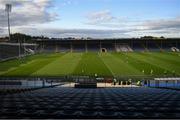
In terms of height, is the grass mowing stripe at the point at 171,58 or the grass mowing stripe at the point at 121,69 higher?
the grass mowing stripe at the point at 171,58

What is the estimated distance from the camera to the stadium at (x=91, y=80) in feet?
56.7

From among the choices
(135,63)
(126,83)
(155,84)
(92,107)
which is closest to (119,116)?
(92,107)

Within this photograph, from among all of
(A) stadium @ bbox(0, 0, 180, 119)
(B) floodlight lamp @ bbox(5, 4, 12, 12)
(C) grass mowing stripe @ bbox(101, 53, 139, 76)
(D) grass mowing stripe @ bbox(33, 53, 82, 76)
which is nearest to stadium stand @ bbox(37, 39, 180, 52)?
(A) stadium @ bbox(0, 0, 180, 119)

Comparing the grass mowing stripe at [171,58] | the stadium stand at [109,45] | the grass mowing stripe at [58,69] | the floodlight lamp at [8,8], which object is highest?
the floodlight lamp at [8,8]

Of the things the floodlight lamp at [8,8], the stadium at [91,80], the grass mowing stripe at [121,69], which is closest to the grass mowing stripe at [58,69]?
the stadium at [91,80]

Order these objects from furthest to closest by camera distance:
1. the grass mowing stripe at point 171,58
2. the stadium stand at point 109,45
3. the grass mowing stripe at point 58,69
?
1. the stadium stand at point 109,45
2. the grass mowing stripe at point 171,58
3. the grass mowing stripe at point 58,69

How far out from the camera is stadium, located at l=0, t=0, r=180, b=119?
17.3 m

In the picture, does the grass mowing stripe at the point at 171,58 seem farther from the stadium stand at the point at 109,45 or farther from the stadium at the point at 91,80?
the stadium stand at the point at 109,45

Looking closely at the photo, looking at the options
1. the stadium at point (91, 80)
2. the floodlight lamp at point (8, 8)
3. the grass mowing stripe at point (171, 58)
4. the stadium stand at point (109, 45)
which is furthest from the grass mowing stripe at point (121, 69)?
the stadium stand at point (109, 45)

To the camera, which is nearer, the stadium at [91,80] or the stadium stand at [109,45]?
the stadium at [91,80]

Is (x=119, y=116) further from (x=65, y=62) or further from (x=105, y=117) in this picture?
(x=65, y=62)

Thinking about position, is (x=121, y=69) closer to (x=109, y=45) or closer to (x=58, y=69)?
(x=58, y=69)

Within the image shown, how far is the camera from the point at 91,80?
65688mm

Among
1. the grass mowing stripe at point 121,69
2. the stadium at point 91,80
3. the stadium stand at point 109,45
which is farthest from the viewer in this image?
the stadium stand at point 109,45
